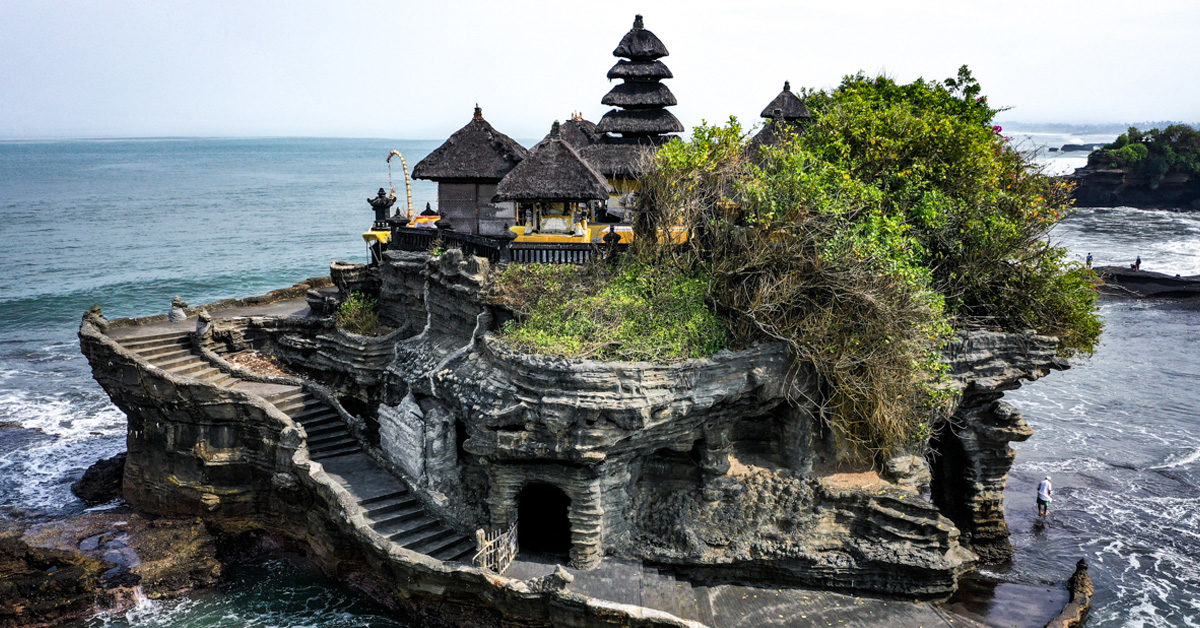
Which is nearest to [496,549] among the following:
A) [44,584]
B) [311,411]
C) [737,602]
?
[737,602]

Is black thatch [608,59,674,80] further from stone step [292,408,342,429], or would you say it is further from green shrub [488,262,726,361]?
stone step [292,408,342,429]

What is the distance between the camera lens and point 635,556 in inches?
806

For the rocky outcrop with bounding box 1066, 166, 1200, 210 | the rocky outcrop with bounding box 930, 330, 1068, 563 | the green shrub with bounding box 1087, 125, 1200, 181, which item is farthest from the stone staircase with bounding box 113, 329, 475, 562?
the green shrub with bounding box 1087, 125, 1200, 181

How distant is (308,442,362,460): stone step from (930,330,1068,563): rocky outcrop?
16.4 meters

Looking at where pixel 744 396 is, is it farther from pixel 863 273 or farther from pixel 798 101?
pixel 798 101

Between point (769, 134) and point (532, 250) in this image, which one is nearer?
point (532, 250)

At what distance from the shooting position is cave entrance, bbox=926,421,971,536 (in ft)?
80.3

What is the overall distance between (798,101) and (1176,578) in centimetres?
2277

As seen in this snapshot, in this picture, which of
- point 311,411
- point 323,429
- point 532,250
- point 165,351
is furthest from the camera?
point 165,351

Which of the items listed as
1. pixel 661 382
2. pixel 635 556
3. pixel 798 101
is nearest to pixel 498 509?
pixel 635 556

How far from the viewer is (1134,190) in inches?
3568

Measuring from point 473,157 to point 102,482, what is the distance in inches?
649

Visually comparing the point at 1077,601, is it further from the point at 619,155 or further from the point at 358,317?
the point at 358,317

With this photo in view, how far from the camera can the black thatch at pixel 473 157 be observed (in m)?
27.8
